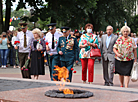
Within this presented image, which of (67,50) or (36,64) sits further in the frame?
(36,64)

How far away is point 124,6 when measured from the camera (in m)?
32.0

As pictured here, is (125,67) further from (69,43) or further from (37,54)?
(37,54)

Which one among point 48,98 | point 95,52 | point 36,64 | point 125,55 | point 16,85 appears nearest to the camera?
point 48,98

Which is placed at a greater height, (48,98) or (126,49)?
(126,49)

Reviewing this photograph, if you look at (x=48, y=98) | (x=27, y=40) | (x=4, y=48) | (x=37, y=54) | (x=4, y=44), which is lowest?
(x=48, y=98)

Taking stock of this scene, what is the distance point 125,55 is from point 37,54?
3.12 m

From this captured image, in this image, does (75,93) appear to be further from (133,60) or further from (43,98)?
(133,60)

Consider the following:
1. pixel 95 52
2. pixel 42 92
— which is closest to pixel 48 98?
pixel 42 92

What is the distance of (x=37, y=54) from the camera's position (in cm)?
1141

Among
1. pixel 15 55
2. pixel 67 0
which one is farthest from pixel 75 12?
pixel 15 55

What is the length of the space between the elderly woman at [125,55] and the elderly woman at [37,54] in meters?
2.62

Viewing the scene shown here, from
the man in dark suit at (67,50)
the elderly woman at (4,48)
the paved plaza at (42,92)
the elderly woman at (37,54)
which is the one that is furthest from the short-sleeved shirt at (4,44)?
the paved plaza at (42,92)

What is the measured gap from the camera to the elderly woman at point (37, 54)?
37.1 ft

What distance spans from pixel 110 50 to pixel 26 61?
285 cm
